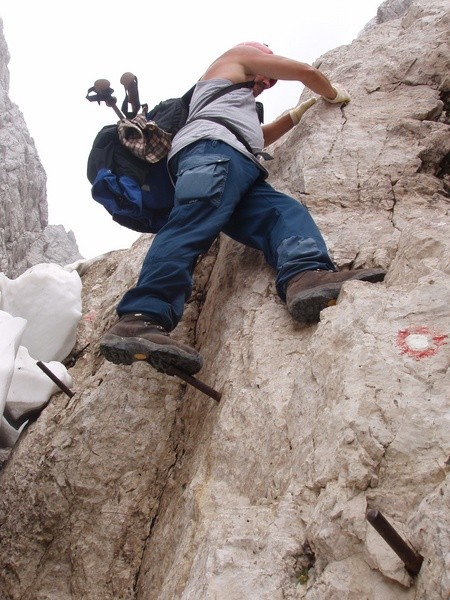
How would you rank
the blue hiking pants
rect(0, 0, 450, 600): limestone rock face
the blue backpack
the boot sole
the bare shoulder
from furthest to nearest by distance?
the bare shoulder, the blue backpack, the blue hiking pants, the boot sole, rect(0, 0, 450, 600): limestone rock face

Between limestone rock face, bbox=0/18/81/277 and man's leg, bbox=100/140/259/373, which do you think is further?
limestone rock face, bbox=0/18/81/277

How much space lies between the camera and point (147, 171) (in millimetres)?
5688

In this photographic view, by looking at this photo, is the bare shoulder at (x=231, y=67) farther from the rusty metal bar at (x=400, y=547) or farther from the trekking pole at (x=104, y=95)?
the rusty metal bar at (x=400, y=547)

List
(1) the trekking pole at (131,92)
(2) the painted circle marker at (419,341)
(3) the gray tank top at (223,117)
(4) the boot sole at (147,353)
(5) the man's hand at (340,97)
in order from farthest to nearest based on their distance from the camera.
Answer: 1. (5) the man's hand at (340,97)
2. (1) the trekking pole at (131,92)
3. (3) the gray tank top at (223,117)
4. (4) the boot sole at (147,353)
5. (2) the painted circle marker at (419,341)

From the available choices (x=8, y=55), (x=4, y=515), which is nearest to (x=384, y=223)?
(x=4, y=515)

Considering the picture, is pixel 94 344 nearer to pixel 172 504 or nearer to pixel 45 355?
pixel 45 355

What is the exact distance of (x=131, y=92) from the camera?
6.15 meters

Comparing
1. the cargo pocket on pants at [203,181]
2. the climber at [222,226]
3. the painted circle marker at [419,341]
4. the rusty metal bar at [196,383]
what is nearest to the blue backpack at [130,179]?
the climber at [222,226]

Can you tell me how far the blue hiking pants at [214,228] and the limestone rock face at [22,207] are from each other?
1406cm

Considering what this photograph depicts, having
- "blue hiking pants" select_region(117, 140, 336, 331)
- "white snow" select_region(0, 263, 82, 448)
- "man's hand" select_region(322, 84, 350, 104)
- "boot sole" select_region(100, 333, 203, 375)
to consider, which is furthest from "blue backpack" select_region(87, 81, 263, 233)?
"boot sole" select_region(100, 333, 203, 375)

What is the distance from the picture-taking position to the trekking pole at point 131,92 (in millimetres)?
6102

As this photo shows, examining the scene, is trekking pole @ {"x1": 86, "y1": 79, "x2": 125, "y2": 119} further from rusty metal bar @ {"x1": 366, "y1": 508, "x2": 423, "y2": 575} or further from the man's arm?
rusty metal bar @ {"x1": 366, "y1": 508, "x2": 423, "y2": 575}

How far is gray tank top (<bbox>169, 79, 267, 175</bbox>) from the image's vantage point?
527 centimetres

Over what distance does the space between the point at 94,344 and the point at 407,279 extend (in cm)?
342
